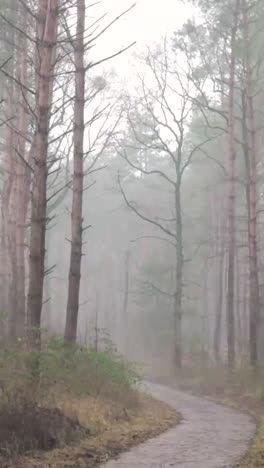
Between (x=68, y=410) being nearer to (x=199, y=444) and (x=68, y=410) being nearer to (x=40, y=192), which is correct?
(x=199, y=444)

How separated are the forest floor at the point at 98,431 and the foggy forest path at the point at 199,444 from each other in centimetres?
22

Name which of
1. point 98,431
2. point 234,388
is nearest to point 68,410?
point 98,431

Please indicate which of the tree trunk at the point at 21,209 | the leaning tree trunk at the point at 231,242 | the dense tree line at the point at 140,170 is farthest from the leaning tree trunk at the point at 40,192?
the leaning tree trunk at the point at 231,242

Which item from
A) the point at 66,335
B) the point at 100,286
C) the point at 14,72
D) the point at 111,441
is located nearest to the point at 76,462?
the point at 111,441

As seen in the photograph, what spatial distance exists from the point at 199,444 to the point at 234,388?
9044 millimetres

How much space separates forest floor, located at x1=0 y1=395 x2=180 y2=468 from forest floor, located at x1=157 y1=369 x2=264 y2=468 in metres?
1.77

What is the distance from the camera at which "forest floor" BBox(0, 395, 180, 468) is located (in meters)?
6.97

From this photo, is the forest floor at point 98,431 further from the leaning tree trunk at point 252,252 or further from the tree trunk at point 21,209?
the tree trunk at point 21,209

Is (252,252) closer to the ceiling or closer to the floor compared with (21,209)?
closer to the floor

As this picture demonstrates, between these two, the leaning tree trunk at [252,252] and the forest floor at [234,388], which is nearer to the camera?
the forest floor at [234,388]

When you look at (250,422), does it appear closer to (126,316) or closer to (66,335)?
(66,335)

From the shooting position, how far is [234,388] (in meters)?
17.9

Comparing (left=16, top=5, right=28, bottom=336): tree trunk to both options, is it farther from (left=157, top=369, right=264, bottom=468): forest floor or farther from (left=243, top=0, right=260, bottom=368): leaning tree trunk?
(left=243, top=0, right=260, bottom=368): leaning tree trunk

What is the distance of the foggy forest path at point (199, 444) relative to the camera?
24.9ft
